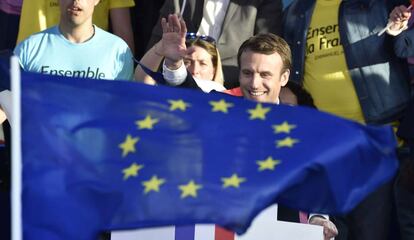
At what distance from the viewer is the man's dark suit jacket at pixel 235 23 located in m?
8.38

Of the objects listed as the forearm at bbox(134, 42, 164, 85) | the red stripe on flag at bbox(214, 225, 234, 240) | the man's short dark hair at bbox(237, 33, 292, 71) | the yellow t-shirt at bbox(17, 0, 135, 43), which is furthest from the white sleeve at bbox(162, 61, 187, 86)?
the yellow t-shirt at bbox(17, 0, 135, 43)

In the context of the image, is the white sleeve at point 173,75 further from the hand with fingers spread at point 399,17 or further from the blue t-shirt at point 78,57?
the hand with fingers spread at point 399,17

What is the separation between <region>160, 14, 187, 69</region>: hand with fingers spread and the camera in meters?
6.57

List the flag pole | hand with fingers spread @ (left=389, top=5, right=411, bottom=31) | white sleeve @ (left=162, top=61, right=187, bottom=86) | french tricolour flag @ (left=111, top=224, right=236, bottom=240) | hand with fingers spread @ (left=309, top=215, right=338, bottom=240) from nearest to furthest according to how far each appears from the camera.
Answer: the flag pole → french tricolour flag @ (left=111, top=224, right=236, bottom=240) → white sleeve @ (left=162, top=61, right=187, bottom=86) → hand with fingers spread @ (left=309, top=215, right=338, bottom=240) → hand with fingers spread @ (left=389, top=5, right=411, bottom=31)

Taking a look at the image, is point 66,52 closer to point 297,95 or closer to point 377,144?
point 297,95

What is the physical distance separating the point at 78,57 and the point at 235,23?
4.04ft

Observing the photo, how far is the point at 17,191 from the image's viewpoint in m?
4.80

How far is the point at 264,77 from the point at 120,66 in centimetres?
91

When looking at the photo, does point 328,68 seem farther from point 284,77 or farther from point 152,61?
point 152,61

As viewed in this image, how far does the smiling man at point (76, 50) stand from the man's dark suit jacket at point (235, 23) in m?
0.81

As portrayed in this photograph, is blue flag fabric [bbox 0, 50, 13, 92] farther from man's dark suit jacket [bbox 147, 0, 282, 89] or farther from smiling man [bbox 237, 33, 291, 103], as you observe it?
man's dark suit jacket [bbox 147, 0, 282, 89]

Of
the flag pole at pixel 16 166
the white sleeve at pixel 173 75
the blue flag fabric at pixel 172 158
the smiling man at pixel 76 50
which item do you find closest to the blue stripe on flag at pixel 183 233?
the white sleeve at pixel 173 75

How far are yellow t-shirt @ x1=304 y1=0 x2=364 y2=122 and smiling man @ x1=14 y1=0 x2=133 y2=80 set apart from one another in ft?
3.96

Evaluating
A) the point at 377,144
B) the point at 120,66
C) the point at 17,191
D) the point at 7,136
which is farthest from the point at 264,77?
the point at 17,191
